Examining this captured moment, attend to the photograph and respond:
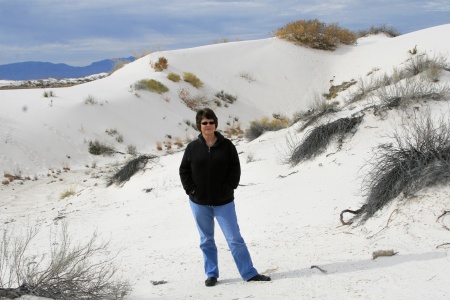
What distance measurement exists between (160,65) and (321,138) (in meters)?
18.6

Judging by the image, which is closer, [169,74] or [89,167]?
[89,167]

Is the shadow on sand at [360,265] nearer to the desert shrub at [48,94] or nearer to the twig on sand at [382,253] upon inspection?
the twig on sand at [382,253]

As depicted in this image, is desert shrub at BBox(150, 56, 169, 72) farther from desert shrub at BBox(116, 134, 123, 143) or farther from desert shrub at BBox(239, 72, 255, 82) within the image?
desert shrub at BBox(116, 134, 123, 143)

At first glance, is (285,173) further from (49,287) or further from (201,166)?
(49,287)

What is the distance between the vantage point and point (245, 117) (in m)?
25.9

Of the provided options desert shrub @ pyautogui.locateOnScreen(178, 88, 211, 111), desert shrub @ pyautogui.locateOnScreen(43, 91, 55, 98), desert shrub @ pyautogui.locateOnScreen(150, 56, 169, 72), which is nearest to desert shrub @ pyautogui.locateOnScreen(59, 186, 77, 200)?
→ desert shrub @ pyautogui.locateOnScreen(43, 91, 55, 98)

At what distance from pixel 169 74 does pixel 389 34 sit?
68.3 ft

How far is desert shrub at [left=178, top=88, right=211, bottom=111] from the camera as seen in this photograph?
25.8 metres

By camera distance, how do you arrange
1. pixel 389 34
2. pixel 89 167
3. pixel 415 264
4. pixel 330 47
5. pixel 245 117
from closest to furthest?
pixel 415 264
pixel 89 167
pixel 245 117
pixel 330 47
pixel 389 34

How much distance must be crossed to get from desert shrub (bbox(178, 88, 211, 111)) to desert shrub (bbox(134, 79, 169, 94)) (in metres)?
0.85

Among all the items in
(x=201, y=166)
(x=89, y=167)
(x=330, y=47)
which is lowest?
(x=89, y=167)

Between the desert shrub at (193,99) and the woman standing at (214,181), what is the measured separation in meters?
20.4

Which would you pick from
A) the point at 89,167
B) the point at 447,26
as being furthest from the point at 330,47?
the point at 89,167

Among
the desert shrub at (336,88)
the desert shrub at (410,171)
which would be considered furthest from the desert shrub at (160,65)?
the desert shrub at (410,171)
